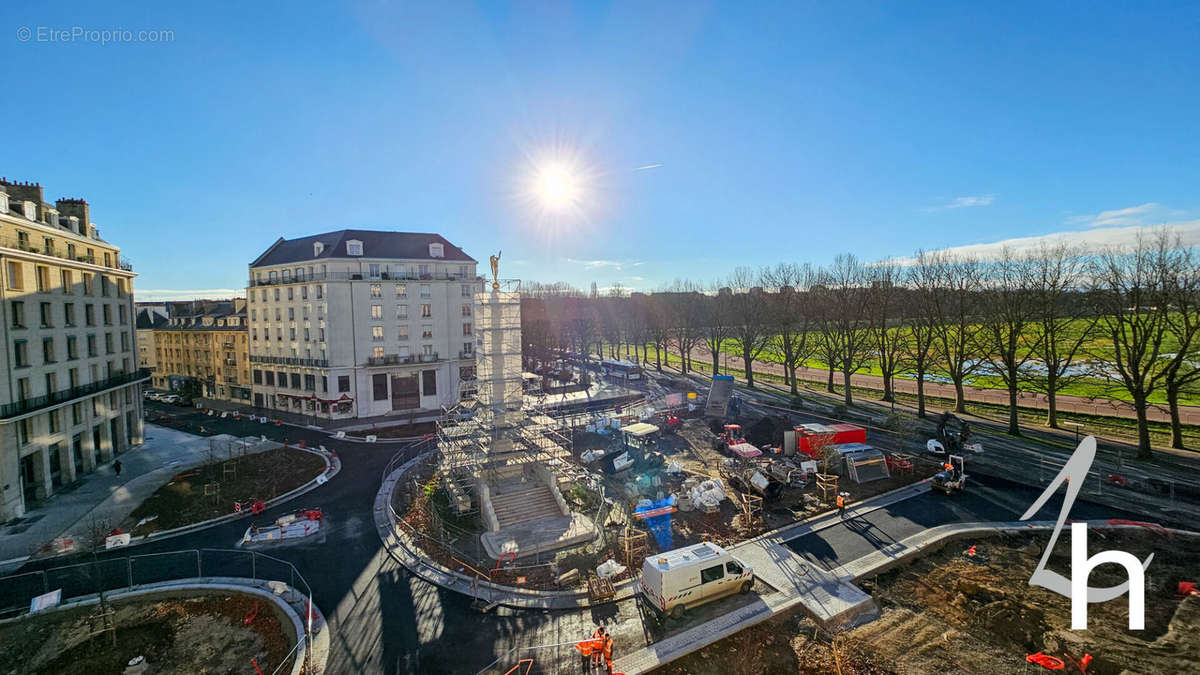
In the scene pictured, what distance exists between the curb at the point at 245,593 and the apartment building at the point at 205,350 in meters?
43.5

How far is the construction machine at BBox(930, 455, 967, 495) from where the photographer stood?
2516 centimetres

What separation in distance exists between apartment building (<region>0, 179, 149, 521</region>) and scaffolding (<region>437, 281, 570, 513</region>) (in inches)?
853

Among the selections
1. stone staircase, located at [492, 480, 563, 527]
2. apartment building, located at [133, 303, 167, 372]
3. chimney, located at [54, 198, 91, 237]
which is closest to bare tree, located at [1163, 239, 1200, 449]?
stone staircase, located at [492, 480, 563, 527]

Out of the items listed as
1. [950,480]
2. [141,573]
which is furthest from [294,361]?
[950,480]

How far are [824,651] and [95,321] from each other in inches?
1853

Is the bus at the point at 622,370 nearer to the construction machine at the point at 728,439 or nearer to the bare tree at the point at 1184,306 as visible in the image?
the construction machine at the point at 728,439

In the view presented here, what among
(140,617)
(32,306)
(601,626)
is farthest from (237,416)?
(601,626)

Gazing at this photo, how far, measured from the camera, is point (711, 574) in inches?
647

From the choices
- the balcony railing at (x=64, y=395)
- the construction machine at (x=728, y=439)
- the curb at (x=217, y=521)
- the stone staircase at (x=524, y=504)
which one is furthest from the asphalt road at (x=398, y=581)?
the construction machine at (x=728, y=439)

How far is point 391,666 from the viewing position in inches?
551

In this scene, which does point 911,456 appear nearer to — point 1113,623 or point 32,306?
point 1113,623

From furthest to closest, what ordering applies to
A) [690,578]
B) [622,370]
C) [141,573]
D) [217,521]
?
1. [622,370]
2. [217,521]
3. [141,573]
4. [690,578]

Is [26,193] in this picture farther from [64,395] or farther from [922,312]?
[922,312]

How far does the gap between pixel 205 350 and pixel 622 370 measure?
5275cm
